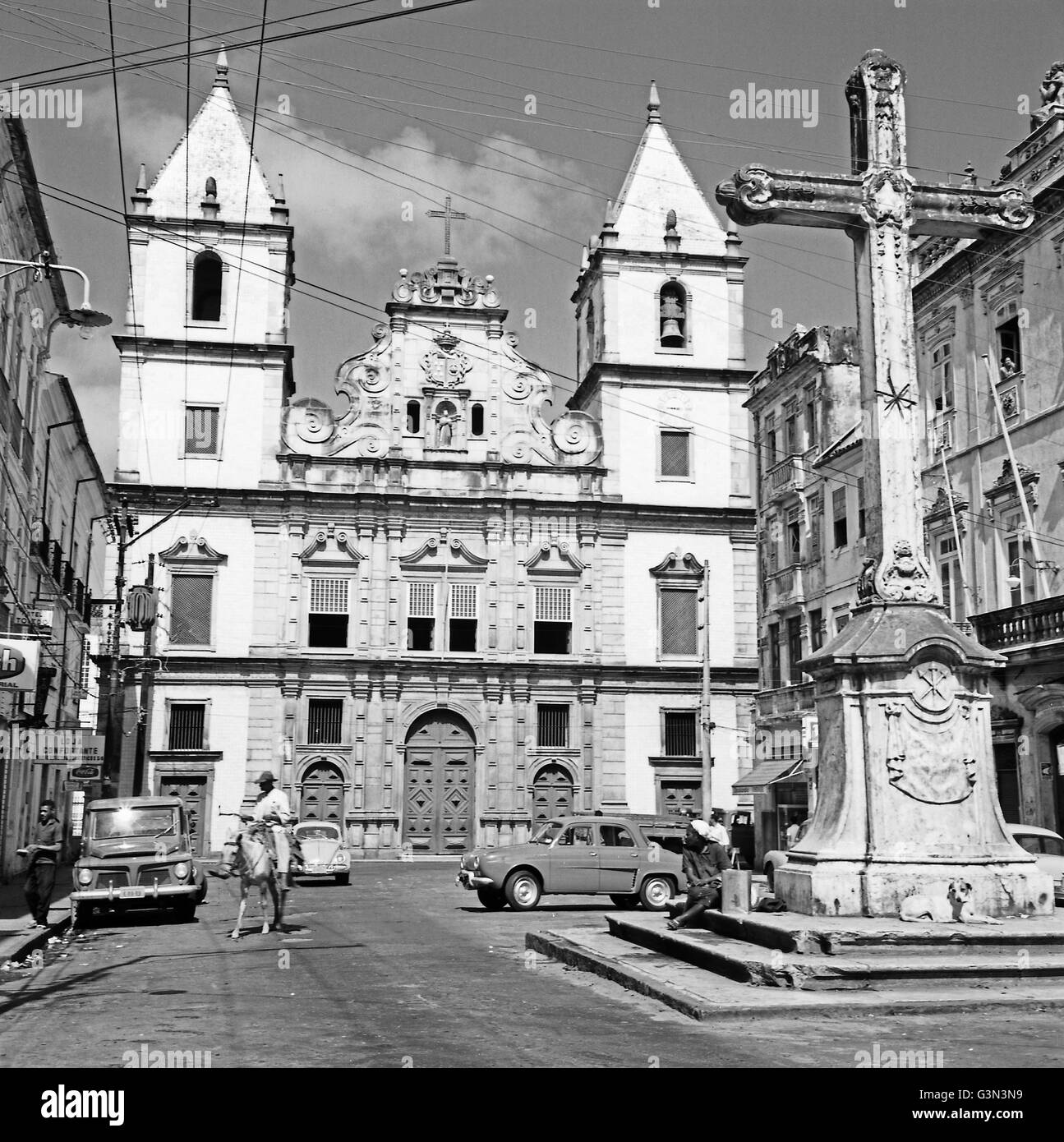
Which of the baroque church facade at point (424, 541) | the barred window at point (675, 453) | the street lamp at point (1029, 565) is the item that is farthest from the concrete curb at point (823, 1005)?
the barred window at point (675, 453)

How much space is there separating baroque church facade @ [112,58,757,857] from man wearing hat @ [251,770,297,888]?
25492 mm

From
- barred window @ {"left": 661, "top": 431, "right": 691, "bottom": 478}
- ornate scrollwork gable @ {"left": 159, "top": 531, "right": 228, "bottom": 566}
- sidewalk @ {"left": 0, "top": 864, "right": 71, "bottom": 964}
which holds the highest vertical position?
barred window @ {"left": 661, "top": 431, "right": 691, "bottom": 478}

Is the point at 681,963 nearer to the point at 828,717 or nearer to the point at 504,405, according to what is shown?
the point at 828,717

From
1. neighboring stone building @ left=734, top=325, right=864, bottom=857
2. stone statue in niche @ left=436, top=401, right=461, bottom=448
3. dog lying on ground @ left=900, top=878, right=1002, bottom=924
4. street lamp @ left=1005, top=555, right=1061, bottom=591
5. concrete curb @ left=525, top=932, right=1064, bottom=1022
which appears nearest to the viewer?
concrete curb @ left=525, top=932, right=1064, bottom=1022

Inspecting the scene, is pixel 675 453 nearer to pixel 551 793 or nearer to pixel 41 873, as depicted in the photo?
pixel 551 793

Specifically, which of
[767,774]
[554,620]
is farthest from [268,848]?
[554,620]

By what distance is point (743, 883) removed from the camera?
13.2 meters

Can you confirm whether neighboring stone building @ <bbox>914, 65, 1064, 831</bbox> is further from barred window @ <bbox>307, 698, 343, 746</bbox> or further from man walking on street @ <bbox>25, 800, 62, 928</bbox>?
barred window @ <bbox>307, 698, 343, 746</bbox>

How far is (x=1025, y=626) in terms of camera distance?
25.0m

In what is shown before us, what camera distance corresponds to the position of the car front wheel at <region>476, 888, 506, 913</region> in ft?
74.4

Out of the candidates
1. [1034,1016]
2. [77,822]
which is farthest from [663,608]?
[1034,1016]

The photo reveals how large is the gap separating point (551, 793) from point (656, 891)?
2063 cm

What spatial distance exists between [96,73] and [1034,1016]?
11843 millimetres

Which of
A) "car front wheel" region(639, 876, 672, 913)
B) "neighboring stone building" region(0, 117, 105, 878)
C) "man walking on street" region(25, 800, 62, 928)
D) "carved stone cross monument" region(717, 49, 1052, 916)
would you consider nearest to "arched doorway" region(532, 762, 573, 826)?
"neighboring stone building" region(0, 117, 105, 878)
